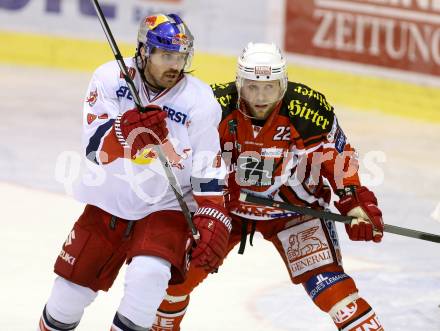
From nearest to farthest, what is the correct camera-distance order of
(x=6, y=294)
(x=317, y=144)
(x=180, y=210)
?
(x=180, y=210), (x=317, y=144), (x=6, y=294)

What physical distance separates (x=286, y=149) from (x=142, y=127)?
0.89 meters

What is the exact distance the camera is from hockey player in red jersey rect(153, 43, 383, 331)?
13.7 feet

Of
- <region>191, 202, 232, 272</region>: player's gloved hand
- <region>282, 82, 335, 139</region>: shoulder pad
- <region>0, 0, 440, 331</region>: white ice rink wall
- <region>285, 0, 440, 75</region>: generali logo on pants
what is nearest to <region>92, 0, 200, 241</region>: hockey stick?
<region>191, 202, 232, 272</region>: player's gloved hand

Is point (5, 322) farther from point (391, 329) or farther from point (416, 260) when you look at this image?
point (416, 260)

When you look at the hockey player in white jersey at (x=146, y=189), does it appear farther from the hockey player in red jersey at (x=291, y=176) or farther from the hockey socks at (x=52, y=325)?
the hockey player in red jersey at (x=291, y=176)

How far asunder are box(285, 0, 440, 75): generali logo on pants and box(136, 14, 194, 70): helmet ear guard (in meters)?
4.45

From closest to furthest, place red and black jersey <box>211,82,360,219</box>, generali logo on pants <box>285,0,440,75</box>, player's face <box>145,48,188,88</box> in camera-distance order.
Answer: player's face <box>145,48,188,88</box> → red and black jersey <box>211,82,360,219</box> → generali logo on pants <box>285,0,440,75</box>

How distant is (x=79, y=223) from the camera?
3.99 m

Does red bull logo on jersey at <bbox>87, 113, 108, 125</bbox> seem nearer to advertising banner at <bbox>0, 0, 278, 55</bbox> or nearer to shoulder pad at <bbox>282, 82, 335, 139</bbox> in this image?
shoulder pad at <bbox>282, 82, 335, 139</bbox>

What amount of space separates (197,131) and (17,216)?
8.23ft

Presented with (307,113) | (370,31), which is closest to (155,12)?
(370,31)

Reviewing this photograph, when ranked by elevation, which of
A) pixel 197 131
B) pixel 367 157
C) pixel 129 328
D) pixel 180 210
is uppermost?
pixel 197 131

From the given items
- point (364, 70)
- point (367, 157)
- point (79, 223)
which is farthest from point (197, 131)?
point (364, 70)

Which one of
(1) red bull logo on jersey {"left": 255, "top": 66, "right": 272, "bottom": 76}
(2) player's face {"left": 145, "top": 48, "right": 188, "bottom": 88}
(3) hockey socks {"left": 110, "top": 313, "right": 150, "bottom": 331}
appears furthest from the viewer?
(1) red bull logo on jersey {"left": 255, "top": 66, "right": 272, "bottom": 76}
